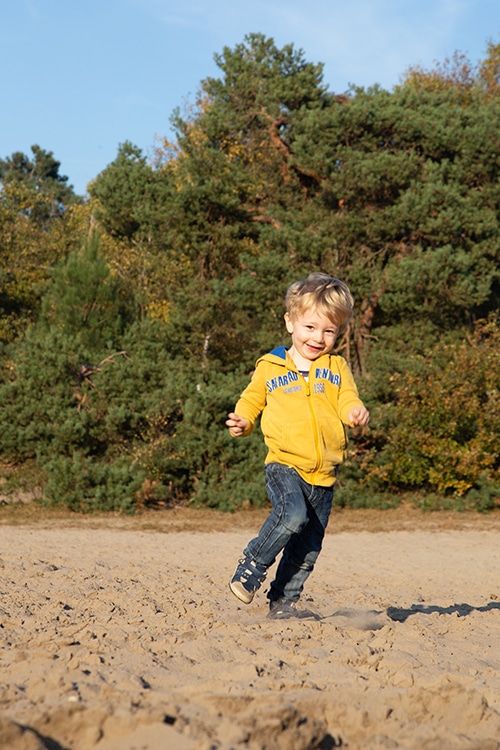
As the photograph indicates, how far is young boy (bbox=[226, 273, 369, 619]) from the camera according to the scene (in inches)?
185

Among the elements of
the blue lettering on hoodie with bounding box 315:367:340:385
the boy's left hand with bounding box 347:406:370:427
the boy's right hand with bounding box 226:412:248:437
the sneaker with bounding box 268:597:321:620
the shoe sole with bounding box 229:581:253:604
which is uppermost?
the blue lettering on hoodie with bounding box 315:367:340:385

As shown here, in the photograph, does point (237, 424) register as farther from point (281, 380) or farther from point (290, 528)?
point (290, 528)

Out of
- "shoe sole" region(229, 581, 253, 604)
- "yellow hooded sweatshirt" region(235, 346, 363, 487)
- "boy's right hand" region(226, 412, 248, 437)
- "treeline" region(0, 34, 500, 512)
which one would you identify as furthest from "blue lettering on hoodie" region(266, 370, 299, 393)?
"treeline" region(0, 34, 500, 512)

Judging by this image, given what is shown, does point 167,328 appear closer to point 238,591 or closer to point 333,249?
point 333,249

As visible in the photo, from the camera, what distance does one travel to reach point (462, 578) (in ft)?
29.1

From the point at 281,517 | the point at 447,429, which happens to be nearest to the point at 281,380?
the point at 281,517

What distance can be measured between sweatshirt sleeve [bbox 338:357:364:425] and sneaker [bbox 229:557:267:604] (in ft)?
3.02

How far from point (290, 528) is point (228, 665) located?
129 cm

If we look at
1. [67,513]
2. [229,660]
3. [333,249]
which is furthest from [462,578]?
[333,249]

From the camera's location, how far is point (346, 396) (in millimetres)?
4844

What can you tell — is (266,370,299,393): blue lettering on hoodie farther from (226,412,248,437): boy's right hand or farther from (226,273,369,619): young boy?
(226,412,248,437): boy's right hand

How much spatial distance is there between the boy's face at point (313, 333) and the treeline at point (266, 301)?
34.1ft

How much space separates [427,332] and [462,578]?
403 inches

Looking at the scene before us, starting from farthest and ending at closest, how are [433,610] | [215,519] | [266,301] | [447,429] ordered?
[266,301] < [447,429] < [215,519] < [433,610]
